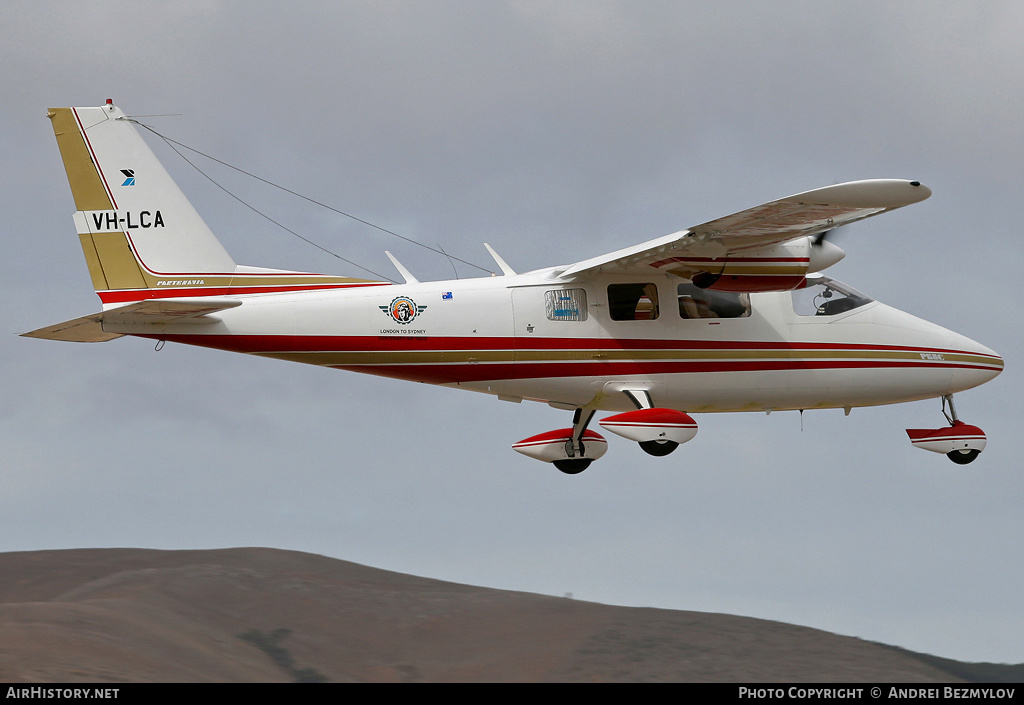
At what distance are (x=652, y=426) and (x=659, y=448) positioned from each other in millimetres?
562

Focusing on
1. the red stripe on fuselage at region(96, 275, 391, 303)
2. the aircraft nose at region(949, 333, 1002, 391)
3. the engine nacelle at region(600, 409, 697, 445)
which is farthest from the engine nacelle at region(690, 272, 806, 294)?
the red stripe on fuselage at region(96, 275, 391, 303)

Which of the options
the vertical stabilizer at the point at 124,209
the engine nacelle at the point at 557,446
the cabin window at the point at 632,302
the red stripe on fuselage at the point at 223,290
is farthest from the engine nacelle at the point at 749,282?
the vertical stabilizer at the point at 124,209

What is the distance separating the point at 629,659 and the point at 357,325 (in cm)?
6338

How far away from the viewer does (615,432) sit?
17000 millimetres

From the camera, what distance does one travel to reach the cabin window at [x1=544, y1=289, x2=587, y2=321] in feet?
58.4

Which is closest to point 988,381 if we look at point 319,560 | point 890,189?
point 890,189

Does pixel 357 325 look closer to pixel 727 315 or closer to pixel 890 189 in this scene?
pixel 727 315

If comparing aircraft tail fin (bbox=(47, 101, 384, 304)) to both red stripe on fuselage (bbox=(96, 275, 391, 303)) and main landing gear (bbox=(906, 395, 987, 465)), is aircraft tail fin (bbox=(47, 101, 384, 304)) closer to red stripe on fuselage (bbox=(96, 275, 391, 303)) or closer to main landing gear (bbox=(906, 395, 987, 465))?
red stripe on fuselage (bbox=(96, 275, 391, 303))

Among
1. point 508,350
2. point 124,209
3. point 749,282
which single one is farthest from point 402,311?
point 749,282

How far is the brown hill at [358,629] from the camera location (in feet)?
228

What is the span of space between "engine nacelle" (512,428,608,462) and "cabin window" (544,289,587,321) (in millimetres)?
2843

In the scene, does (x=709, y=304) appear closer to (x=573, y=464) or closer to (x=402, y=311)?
(x=573, y=464)

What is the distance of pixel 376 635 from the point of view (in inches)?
2985

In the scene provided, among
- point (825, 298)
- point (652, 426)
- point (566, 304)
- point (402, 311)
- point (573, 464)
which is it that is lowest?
point (652, 426)
